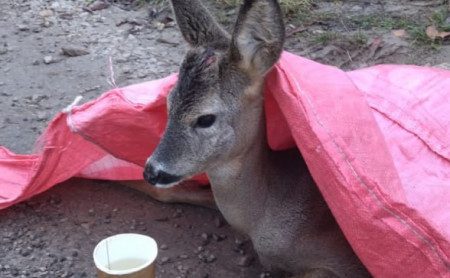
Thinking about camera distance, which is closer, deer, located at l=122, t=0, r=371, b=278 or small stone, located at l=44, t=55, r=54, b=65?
deer, located at l=122, t=0, r=371, b=278

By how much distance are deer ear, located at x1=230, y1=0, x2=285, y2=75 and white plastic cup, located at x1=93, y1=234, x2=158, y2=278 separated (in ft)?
2.39

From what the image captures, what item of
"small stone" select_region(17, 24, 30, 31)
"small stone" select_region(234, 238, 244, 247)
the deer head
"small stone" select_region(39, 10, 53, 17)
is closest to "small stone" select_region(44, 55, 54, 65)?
"small stone" select_region(17, 24, 30, 31)

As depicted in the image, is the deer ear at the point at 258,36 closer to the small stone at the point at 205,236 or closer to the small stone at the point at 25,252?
the small stone at the point at 205,236

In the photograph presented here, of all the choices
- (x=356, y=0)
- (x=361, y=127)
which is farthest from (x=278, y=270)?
(x=356, y=0)

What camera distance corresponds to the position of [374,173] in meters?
2.68

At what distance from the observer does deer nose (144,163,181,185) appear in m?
2.89

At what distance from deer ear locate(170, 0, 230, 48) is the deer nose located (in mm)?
505

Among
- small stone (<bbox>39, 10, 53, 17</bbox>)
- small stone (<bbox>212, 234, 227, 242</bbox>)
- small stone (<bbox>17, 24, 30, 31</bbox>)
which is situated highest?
small stone (<bbox>212, 234, 227, 242</bbox>)

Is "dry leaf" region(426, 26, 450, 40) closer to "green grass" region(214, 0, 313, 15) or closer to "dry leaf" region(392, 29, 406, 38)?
"dry leaf" region(392, 29, 406, 38)

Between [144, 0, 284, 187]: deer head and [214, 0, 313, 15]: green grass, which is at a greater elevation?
[144, 0, 284, 187]: deer head

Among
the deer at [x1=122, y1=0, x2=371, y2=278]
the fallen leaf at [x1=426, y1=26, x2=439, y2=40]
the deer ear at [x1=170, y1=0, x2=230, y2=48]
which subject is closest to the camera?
the deer at [x1=122, y1=0, x2=371, y2=278]

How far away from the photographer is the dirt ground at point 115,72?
3.49 metres

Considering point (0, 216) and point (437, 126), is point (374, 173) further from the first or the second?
point (0, 216)

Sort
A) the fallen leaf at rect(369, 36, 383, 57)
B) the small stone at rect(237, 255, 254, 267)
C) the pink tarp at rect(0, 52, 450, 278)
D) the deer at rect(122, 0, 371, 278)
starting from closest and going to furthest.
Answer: the pink tarp at rect(0, 52, 450, 278) → the deer at rect(122, 0, 371, 278) → the small stone at rect(237, 255, 254, 267) → the fallen leaf at rect(369, 36, 383, 57)
